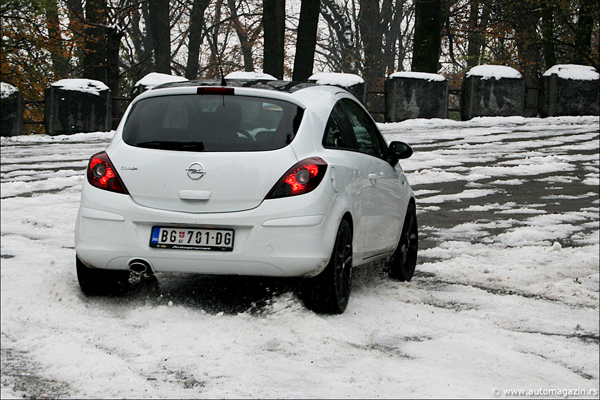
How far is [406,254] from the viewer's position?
7.79 metres

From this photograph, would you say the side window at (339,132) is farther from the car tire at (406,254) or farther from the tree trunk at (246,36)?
the tree trunk at (246,36)

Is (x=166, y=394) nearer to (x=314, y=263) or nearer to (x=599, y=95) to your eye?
(x=314, y=263)

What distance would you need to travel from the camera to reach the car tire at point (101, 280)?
6188 millimetres

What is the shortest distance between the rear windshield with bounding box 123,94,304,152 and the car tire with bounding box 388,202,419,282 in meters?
1.90

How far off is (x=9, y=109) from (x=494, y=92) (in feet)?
42.4

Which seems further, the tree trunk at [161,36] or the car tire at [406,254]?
the tree trunk at [161,36]

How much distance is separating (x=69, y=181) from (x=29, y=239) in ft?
16.9

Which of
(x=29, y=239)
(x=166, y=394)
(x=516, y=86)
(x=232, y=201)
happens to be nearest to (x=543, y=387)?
(x=166, y=394)

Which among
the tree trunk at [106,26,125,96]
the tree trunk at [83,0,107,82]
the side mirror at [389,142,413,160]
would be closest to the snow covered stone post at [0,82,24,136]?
the tree trunk at [106,26,125,96]

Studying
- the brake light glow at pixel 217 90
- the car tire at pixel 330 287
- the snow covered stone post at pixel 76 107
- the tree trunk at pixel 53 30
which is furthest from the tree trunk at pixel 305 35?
the car tire at pixel 330 287

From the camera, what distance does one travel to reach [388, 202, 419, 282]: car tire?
7617 millimetres

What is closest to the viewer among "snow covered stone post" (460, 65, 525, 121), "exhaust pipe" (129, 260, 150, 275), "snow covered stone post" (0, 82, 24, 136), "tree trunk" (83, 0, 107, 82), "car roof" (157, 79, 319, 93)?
"exhaust pipe" (129, 260, 150, 275)

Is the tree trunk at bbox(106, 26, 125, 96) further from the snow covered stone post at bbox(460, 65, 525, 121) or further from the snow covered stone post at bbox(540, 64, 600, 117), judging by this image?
the snow covered stone post at bbox(540, 64, 600, 117)

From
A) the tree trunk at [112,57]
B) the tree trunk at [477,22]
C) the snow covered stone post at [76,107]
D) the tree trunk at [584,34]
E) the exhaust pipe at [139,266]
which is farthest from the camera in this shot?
the tree trunk at [477,22]
